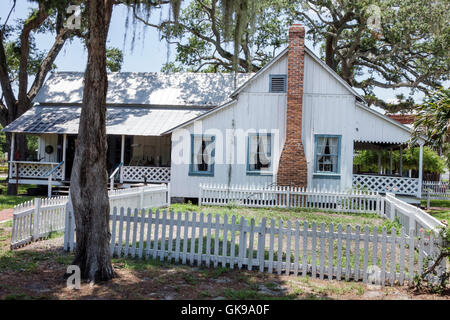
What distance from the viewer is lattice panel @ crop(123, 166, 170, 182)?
18719 mm

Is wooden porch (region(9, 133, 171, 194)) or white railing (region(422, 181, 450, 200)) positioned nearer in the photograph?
wooden porch (region(9, 133, 171, 194))

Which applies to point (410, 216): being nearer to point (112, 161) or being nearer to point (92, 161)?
point (92, 161)

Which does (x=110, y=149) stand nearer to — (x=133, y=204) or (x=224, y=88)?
(x=224, y=88)

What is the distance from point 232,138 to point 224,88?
6.47 meters

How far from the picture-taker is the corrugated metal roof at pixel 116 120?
757 inches

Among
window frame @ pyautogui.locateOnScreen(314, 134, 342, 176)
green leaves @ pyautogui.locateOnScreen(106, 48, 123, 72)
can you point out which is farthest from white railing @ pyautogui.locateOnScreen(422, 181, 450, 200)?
green leaves @ pyautogui.locateOnScreen(106, 48, 123, 72)

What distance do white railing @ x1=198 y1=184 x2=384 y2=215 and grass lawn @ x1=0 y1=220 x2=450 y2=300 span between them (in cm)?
873

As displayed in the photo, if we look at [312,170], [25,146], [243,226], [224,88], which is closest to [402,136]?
[312,170]

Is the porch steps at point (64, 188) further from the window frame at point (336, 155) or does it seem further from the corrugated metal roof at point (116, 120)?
the window frame at point (336, 155)

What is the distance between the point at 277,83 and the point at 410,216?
31.0ft

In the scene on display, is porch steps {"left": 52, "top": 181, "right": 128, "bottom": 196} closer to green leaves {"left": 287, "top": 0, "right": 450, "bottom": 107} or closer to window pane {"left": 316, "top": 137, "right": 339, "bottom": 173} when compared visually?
window pane {"left": 316, "top": 137, "right": 339, "bottom": 173}

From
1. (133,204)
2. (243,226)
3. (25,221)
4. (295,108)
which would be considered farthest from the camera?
(295,108)

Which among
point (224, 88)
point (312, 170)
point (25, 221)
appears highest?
point (224, 88)

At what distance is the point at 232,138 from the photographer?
675 inches
